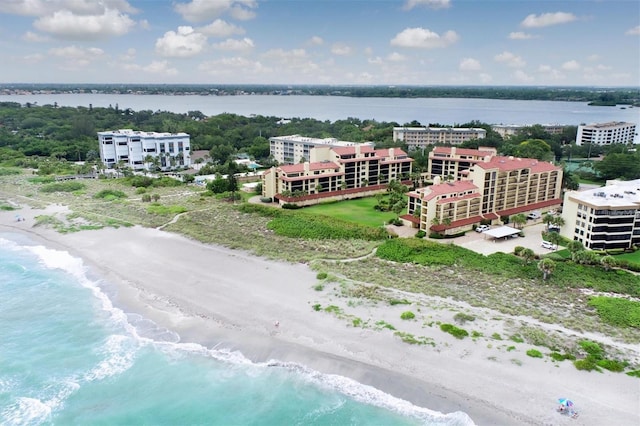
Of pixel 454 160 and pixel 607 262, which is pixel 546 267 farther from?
pixel 454 160

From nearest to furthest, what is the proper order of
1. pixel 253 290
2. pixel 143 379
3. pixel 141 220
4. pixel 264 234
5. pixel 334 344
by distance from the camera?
pixel 143 379 < pixel 334 344 < pixel 253 290 < pixel 264 234 < pixel 141 220

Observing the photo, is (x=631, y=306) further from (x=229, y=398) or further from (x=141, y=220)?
(x=141, y=220)

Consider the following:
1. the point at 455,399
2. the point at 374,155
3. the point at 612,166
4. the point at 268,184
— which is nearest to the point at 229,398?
the point at 455,399

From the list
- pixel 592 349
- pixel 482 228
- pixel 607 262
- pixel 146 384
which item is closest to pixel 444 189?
pixel 482 228

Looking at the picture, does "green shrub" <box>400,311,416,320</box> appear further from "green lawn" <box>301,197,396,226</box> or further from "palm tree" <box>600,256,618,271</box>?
"green lawn" <box>301,197,396,226</box>

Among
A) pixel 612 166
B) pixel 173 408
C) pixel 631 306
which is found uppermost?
pixel 612 166
